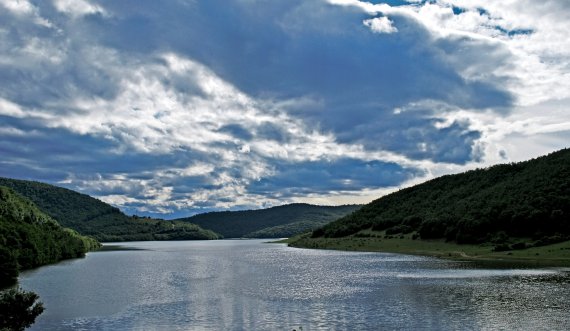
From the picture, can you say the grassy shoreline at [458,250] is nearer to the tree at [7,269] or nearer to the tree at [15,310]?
the tree at [15,310]

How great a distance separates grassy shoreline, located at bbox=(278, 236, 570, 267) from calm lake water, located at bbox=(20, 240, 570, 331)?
1717 centimetres

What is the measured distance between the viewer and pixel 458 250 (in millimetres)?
131750

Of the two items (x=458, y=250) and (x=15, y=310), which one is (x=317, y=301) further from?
(x=458, y=250)

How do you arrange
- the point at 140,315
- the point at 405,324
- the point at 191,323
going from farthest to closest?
the point at 140,315
the point at 191,323
the point at 405,324

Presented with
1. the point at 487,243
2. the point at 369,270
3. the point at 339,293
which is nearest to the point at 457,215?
the point at 487,243

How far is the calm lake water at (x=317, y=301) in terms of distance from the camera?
45.2 meters

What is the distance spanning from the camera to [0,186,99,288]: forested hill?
79.6m

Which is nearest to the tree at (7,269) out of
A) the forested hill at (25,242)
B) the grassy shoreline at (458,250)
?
the forested hill at (25,242)

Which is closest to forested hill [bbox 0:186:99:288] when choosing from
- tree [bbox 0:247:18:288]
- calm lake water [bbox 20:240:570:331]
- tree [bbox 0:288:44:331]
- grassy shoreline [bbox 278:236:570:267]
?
tree [bbox 0:247:18:288]

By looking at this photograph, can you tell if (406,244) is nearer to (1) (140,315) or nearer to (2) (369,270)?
(2) (369,270)

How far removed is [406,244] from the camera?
157 m

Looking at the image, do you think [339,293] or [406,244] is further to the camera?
[406,244]

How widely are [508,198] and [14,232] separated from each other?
5052 inches

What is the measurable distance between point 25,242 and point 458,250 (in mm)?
101832
